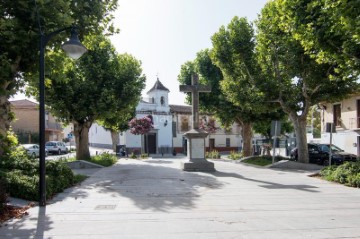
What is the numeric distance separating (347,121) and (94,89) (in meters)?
20.1

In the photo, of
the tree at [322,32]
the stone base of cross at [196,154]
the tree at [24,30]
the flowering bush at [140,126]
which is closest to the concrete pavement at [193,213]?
the tree at [24,30]

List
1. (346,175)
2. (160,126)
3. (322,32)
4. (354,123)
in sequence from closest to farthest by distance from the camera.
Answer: (322,32) < (346,175) < (354,123) < (160,126)

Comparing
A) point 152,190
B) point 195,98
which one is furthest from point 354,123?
point 152,190

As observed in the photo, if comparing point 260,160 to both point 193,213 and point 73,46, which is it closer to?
point 193,213

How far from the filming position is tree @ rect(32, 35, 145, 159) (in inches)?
816

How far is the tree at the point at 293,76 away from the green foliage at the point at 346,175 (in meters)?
6.33

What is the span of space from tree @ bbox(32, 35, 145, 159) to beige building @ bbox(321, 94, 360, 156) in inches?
612

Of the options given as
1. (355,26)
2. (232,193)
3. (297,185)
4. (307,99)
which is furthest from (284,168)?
(355,26)

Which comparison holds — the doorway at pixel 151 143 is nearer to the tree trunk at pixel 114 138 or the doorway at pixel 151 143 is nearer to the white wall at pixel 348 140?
the tree trunk at pixel 114 138

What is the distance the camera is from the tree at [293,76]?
1967cm

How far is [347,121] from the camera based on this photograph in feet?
96.0

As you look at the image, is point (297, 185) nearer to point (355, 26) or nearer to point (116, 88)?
point (355, 26)

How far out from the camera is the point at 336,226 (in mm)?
6660

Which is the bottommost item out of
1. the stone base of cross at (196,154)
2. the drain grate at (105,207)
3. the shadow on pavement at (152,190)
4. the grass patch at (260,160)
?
the grass patch at (260,160)
